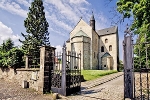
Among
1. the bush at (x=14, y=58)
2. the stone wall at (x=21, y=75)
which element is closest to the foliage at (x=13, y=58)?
the bush at (x=14, y=58)

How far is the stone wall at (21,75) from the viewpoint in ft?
34.5

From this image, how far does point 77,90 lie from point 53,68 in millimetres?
2216

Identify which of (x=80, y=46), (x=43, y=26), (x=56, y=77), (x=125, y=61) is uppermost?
(x=43, y=26)

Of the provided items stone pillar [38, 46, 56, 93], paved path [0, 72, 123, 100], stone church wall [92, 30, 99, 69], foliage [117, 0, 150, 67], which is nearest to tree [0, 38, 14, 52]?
paved path [0, 72, 123, 100]

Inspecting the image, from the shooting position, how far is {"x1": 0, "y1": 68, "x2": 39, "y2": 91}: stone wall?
1053 cm

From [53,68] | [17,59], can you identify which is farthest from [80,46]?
[53,68]

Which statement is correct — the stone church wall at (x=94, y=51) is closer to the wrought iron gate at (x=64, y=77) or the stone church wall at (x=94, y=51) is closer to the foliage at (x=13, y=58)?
the foliage at (x=13, y=58)

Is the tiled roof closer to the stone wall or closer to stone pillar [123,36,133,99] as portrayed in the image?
the stone wall

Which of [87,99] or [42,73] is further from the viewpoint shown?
[42,73]

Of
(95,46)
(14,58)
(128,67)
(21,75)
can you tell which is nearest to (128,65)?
(128,67)

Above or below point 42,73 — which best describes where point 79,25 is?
above

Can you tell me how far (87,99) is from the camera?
26.1 ft

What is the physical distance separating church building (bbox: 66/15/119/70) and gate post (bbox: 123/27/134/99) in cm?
2848

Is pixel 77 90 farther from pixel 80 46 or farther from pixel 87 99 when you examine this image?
pixel 80 46
